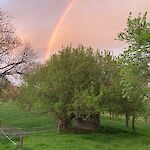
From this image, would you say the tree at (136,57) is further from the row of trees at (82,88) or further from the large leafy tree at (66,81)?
the large leafy tree at (66,81)

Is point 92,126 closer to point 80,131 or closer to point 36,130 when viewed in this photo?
point 80,131

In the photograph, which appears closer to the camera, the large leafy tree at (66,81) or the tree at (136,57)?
the tree at (136,57)

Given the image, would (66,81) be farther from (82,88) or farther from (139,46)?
(139,46)

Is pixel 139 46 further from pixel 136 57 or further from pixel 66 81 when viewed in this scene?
pixel 66 81

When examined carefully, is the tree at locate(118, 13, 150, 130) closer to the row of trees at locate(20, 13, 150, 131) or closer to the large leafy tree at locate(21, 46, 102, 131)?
the row of trees at locate(20, 13, 150, 131)

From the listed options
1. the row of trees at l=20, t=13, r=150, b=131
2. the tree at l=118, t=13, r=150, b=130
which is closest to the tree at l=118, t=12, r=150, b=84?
the tree at l=118, t=13, r=150, b=130

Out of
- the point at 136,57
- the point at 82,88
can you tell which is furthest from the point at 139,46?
the point at 82,88

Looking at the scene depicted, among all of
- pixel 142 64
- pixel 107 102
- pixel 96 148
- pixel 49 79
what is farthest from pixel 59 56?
pixel 142 64

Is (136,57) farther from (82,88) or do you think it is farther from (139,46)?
(82,88)

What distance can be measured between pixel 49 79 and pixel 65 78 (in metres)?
2.73

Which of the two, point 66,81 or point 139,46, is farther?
point 66,81

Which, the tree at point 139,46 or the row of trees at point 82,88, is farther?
the row of trees at point 82,88

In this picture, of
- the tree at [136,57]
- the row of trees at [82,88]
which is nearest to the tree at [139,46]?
the tree at [136,57]

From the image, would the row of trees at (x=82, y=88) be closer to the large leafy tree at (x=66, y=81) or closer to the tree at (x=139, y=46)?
the large leafy tree at (x=66, y=81)
